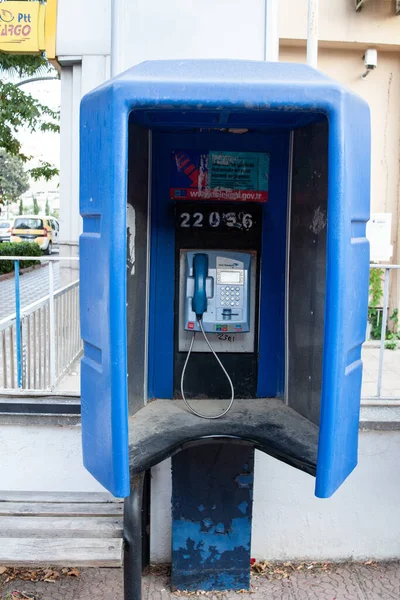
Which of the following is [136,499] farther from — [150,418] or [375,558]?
[375,558]

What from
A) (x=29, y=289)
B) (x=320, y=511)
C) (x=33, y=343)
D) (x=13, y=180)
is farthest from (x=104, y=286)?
(x=13, y=180)

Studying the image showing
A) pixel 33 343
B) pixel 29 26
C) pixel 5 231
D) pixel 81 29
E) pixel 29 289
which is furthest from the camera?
pixel 5 231

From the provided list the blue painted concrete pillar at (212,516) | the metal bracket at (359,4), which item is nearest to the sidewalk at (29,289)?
the blue painted concrete pillar at (212,516)

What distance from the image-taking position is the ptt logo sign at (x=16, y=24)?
6.25 meters

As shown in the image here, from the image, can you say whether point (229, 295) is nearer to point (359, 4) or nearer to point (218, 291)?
point (218, 291)

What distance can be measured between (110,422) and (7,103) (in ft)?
28.9

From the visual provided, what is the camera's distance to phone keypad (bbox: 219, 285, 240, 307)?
261 cm

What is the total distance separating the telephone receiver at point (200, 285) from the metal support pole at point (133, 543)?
28.9 inches

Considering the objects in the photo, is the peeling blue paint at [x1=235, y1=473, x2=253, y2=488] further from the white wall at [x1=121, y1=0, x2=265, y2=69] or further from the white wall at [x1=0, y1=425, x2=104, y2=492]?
the white wall at [x1=121, y1=0, x2=265, y2=69]

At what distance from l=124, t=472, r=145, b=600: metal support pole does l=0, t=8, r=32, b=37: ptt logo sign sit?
5323 mm

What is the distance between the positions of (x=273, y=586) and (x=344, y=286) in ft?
6.31

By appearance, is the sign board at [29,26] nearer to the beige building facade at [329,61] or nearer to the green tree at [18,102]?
the beige building facade at [329,61]

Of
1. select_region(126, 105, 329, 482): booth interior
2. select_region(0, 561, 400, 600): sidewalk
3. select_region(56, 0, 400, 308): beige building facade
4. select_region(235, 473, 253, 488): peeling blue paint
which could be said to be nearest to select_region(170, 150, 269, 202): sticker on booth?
select_region(126, 105, 329, 482): booth interior

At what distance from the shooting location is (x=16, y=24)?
6.32 metres
